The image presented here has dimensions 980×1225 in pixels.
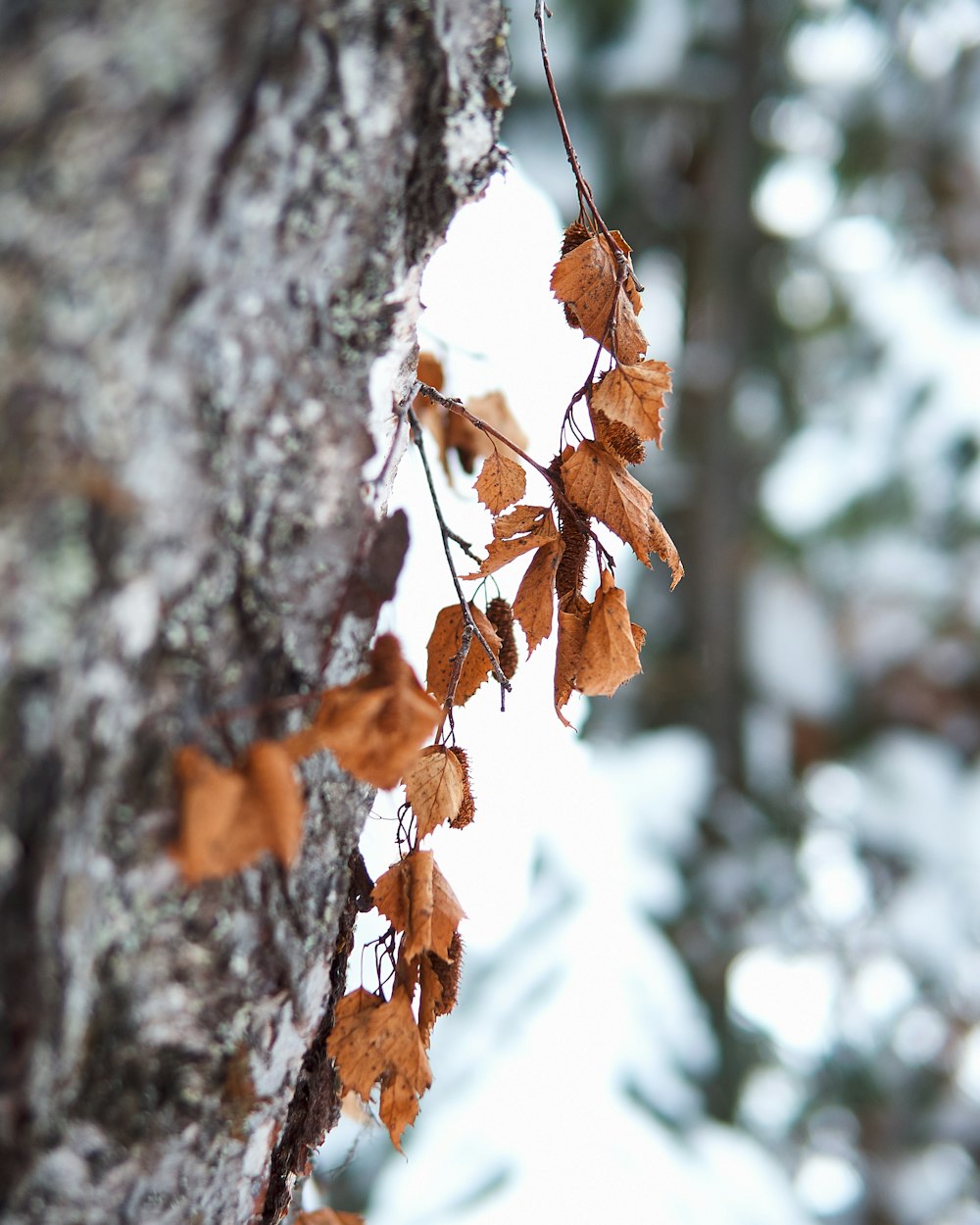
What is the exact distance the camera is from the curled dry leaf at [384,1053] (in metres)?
0.39

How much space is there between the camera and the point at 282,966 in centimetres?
36

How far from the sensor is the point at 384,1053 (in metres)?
0.39

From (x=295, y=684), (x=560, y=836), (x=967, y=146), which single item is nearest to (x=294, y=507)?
(x=295, y=684)

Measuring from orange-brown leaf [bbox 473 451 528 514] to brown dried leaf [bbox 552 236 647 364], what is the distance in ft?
0.25

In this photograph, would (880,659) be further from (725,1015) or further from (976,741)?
(725,1015)

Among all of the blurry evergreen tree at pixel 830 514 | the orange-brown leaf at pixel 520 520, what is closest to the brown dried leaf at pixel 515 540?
the orange-brown leaf at pixel 520 520

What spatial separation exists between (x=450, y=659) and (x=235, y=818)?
18cm

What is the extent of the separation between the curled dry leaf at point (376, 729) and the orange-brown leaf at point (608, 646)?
0.12m

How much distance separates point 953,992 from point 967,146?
71.2 inches

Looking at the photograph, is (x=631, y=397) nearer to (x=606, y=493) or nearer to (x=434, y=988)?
(x=606, y=493)

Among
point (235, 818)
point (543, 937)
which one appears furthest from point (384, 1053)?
point (543, 937)

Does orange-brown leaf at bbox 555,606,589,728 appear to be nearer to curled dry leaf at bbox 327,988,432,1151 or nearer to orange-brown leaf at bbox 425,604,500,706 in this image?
orange-brown leaf at bbox 425,604,500,706

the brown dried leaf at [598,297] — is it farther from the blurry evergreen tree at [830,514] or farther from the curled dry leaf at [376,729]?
the blurry evergreen tree at [830,514]

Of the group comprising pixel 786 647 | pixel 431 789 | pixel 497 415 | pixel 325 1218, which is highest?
pixel 786 647
